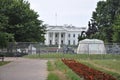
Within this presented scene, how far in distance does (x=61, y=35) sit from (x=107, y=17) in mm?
80696

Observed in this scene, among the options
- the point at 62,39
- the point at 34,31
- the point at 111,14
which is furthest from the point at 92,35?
the point at 62,39

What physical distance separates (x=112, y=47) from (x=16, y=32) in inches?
814

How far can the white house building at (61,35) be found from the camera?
16450cm

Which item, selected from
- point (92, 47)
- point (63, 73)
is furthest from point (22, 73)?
point (92, 47)

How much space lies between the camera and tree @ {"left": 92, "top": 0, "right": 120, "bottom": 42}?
8739cm

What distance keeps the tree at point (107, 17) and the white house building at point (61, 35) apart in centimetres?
7048

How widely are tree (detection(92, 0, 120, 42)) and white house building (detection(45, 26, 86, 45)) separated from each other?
2775 inches

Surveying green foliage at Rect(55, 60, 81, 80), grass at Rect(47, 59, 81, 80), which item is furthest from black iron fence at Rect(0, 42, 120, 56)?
grass at Rect(47, 59, 81, 80)

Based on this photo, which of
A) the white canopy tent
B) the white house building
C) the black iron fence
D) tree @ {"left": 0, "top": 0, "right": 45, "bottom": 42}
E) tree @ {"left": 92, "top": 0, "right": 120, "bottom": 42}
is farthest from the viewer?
the white house building

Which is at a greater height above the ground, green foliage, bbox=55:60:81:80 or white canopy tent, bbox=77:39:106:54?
white canopy tent, bbox=77:39:106:54

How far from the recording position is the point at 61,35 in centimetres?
16938

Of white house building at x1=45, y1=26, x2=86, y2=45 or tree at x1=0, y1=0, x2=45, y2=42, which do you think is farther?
white house building at x1=45, y1=26, x2=86, y2=45

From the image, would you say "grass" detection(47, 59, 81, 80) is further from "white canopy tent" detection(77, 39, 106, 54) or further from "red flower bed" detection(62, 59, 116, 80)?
"white canopy tent" detection(77, 39, 106, 54)

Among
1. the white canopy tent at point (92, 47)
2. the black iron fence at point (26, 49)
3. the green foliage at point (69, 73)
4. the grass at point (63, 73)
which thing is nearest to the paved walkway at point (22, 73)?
the grass at point (63, 73)
